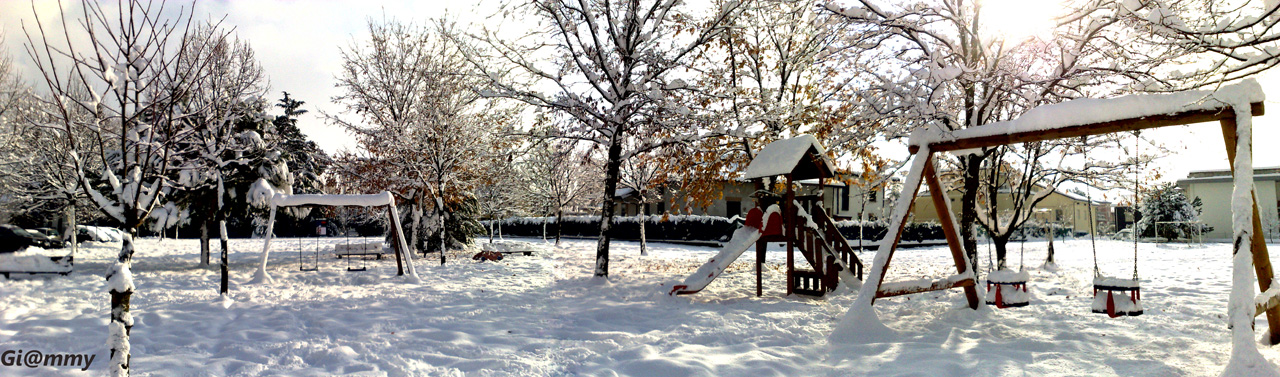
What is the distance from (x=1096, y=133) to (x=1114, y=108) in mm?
247

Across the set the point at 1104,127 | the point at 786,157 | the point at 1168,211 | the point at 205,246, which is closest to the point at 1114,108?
the point at 1104,127

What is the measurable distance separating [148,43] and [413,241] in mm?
14008

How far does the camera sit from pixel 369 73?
18.4 meters

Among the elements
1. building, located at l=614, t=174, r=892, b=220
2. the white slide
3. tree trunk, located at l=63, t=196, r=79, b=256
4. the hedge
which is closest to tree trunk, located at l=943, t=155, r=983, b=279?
the white slide

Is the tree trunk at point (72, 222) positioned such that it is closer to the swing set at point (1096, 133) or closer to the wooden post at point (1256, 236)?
the swing set at point (1096, 133)

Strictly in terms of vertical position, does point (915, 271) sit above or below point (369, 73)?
below

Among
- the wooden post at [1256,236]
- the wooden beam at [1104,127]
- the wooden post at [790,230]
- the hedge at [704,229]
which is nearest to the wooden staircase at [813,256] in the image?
the wooden post at [790,230]

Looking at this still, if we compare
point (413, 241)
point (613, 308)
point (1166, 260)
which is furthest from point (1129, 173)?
point (413, 241)

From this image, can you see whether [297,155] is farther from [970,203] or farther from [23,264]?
[970,203]

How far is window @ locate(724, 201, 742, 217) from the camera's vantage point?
36.8m

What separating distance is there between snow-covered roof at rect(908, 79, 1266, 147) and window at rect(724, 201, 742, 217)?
30438mm

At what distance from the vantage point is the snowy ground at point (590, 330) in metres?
5.10

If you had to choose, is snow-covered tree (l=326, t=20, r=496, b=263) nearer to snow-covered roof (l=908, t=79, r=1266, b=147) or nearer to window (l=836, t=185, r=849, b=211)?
snow-covered roof (l=908, t=79, r=1266, b=147)

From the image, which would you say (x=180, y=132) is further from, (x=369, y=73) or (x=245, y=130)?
(x=369, y=73)
